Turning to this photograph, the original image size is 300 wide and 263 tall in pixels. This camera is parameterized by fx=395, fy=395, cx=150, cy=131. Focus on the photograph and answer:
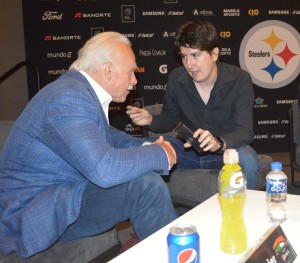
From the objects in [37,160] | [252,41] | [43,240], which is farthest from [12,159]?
[252,41]

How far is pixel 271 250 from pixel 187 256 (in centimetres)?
26

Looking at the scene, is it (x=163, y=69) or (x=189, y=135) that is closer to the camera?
(x=189, y=135)

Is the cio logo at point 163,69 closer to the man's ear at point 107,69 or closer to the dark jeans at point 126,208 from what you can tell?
the man's ear at point 107,69

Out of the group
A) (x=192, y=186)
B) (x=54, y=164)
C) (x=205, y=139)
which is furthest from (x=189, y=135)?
(x=54, y=164)

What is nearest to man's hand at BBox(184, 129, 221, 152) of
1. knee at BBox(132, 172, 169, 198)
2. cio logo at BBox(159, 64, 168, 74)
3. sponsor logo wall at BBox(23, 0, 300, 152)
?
knee at BBox(132, 172, 169, 198)

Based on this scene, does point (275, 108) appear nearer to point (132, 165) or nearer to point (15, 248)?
point (132, 165)

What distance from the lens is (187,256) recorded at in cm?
88

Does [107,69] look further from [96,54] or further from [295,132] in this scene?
[295,132]

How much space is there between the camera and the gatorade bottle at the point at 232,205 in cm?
118

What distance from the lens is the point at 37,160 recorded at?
149cm

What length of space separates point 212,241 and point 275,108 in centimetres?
382

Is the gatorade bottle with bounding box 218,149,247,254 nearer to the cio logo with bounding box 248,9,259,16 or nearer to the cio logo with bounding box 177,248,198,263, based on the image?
the cio logo with bounding box 177,248,198,263

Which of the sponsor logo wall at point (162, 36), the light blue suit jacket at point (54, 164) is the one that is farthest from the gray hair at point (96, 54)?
the sponsor logo wall at point (162, 36)

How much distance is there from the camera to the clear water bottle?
1.45 metres
